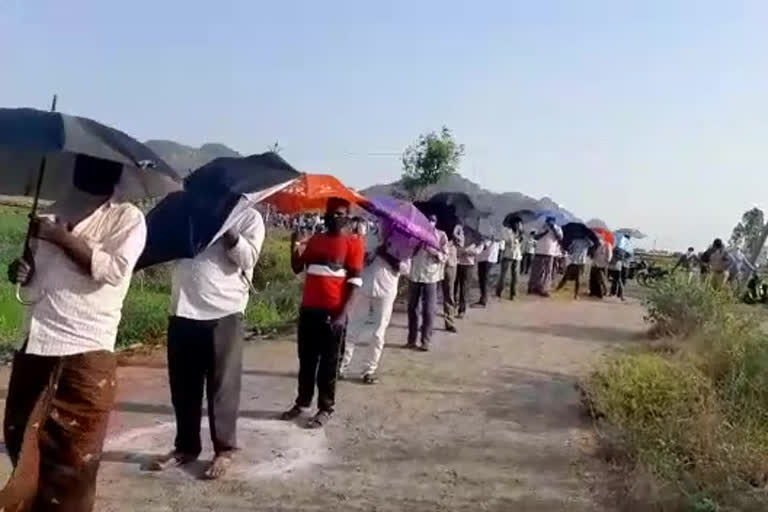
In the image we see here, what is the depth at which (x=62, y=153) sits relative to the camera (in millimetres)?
4254

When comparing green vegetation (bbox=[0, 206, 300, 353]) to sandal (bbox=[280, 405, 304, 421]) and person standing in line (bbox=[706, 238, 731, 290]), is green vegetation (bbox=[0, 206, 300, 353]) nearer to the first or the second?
sandal (bbox=[280, 405, 304, 421])

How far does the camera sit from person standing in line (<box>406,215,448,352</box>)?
10953 millimetres

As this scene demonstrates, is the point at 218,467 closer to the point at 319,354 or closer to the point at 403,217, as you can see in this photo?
the point at 319,354

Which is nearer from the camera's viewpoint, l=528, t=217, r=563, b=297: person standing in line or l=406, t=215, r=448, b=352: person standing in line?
l=406, t=215, r=448, b=352: person standing in line

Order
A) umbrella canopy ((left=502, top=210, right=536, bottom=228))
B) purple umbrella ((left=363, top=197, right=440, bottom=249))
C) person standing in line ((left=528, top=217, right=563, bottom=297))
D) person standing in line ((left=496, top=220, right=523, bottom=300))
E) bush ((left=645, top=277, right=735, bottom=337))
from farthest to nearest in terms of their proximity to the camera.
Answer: person standing in line ((left=528, top=217, right=563, bottom=297)) < umbrella canopy ((left=502, top=210, right=536, bottom=228)) < person standing in line ((left=496, top=220, right=523, bottom=300)) < bush ((left=645, top=277, right=735, bottom=337)) < purple umbrella ((left=363, top=197, right=440, bottom=249))

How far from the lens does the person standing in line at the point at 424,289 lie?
10953mm

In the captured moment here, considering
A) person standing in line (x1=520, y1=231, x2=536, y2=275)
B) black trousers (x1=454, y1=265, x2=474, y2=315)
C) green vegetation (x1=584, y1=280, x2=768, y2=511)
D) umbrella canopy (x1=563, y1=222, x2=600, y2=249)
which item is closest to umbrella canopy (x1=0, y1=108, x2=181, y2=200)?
green vegetation (x1=584, y1=280, x2=768, y2=511)

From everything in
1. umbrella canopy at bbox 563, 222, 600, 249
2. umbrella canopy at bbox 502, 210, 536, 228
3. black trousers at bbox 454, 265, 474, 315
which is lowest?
black trousers at bbox 454, 265, 474, 315

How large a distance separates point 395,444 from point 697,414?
2.11 metres

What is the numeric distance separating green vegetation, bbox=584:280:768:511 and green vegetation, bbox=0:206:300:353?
4088 mm

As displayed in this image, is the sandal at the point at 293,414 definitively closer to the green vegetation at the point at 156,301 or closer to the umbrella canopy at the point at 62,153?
the green vegetation at the point at 156,301

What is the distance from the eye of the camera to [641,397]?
25.6ft

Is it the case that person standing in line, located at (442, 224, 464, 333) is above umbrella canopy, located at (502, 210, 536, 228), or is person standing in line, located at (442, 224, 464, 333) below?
below

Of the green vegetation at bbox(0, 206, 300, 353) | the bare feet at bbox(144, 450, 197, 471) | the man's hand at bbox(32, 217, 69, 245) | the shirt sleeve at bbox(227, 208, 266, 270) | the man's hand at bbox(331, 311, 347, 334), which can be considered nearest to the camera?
the man's hand at bbox(32, 217, 69, 245)
